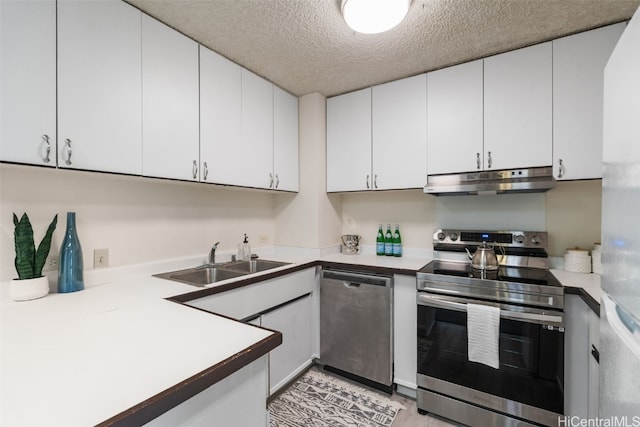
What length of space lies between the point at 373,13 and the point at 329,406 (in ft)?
7.54

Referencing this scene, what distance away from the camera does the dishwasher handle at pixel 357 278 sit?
77.5 inches

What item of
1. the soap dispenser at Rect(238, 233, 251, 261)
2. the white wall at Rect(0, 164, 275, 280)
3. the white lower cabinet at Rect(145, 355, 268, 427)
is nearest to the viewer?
Result: the white lower cabinet at Rect(145, 355, 268, 427)

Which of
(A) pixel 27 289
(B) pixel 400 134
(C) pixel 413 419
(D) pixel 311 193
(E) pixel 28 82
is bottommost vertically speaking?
(C) pixel 413 419

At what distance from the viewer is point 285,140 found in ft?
8.05

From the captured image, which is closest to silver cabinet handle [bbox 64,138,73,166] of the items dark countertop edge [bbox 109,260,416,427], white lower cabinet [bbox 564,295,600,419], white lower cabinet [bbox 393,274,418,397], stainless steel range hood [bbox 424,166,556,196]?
dark countertop edge [bbox 109,260,416,427]

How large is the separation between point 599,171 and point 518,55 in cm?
88

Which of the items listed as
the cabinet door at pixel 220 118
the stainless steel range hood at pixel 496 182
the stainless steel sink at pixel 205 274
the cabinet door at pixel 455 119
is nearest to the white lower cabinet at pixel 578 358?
the stainless steel range hood at pixel 496 182

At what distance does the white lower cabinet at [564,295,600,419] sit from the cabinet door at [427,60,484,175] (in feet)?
3.28

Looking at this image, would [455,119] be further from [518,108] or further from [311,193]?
[311,193]

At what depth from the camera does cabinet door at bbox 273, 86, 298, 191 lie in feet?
7.73

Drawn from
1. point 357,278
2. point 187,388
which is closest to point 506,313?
point 357,278

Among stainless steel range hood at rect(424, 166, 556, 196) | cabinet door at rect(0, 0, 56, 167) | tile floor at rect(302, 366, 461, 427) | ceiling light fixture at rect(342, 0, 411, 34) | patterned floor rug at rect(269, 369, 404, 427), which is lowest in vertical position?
tile floor at rect(302, 366, 461, 427)

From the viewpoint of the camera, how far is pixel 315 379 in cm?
215

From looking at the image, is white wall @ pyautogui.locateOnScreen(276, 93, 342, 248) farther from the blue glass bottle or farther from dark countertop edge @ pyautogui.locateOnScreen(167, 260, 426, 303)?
the blue glass bottle
